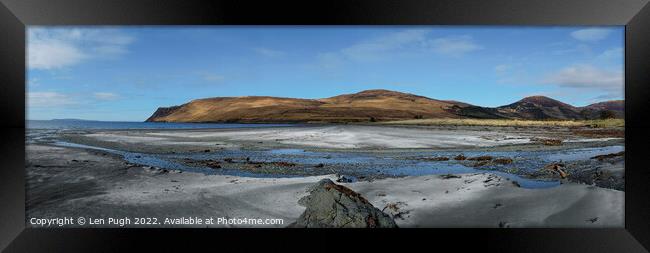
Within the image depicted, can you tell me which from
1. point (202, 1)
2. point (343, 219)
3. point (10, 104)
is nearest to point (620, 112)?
point (343, 219)

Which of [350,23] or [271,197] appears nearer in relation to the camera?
[350,23]

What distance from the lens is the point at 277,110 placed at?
477 cm

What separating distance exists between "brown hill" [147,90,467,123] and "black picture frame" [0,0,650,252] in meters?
1.16

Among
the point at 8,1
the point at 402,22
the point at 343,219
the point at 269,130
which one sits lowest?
the point at 343,219

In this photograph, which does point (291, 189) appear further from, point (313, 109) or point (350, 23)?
point (350, 23)

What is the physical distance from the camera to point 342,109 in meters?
4.79

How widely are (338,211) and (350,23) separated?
2.27 meters

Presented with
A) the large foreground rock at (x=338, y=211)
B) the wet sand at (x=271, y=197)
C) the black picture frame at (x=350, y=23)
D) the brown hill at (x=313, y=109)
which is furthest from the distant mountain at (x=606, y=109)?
the large foreground rock at (x=338, y=211)

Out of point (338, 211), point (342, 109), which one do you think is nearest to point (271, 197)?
point (338, 211)

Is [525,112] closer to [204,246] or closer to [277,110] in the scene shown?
[277,110]

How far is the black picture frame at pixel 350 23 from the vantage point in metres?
3.73

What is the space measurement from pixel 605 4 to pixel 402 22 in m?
2.31

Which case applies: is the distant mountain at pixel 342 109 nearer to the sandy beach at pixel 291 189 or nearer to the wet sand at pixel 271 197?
the sandy beach at pixel 291 189

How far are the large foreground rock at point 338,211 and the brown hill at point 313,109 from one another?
1.16m
